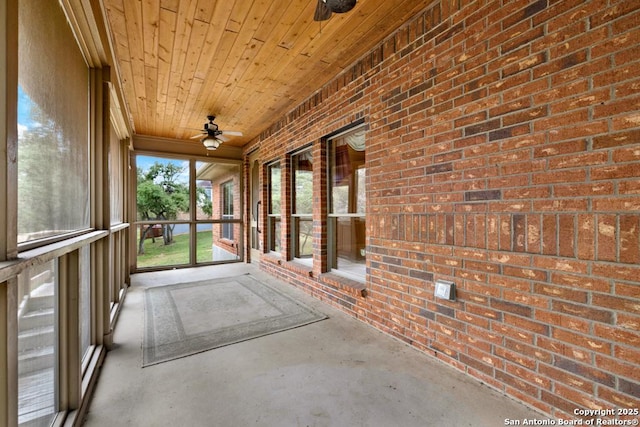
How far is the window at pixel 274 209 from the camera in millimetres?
5383

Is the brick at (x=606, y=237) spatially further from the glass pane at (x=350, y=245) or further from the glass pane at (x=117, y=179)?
the glass pane at (x=117, y=179)

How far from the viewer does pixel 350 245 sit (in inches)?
138

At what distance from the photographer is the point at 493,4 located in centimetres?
185

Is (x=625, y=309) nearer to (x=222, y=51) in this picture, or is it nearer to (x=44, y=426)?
(x=44, y=426)

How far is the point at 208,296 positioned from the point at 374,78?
354 centimetres

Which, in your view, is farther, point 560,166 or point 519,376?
point 519,376

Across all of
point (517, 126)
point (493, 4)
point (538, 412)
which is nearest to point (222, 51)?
point (493, 4)

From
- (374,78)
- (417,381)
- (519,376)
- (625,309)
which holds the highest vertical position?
(374,78)

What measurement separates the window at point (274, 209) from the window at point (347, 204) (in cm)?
182

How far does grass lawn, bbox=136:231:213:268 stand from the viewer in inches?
232

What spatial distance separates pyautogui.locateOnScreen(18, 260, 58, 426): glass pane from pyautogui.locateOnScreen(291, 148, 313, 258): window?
2960 millimetres

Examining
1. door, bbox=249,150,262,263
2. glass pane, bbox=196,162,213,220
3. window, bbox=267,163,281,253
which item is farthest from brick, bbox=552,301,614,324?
glass pane, bbox=196,162,213,220

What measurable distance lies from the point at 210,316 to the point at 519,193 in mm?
3198

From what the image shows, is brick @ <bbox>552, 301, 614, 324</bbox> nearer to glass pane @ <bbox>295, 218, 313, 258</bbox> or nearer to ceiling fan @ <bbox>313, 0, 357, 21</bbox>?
ceiling fan @ <bbox>313, 0, 357, 21</bbox>
